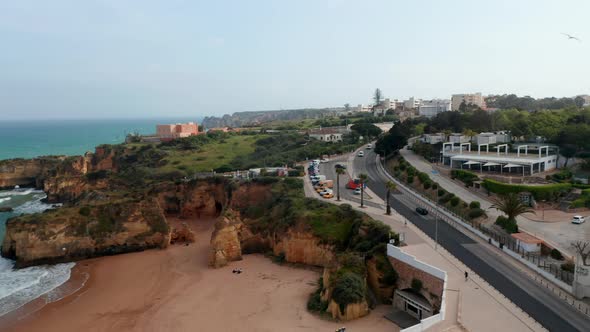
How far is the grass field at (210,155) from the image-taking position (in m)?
75.6

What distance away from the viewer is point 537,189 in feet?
140

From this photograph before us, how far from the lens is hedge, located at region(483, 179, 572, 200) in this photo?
1668 inches

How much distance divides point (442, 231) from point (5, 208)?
211 feet

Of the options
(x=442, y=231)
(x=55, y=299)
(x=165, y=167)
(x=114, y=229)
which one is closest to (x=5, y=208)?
Result: (x=165, y=167)

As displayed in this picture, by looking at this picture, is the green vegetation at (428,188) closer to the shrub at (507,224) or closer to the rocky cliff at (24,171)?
the shrub at (507,224)

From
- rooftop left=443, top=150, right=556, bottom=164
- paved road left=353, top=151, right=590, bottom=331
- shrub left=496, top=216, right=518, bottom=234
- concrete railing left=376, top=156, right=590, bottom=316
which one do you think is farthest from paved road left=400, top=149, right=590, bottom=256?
rooftop left=443, top=150, right=556, bottom=164

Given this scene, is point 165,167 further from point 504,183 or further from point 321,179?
point 504,183

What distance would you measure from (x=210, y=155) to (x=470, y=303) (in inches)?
2665

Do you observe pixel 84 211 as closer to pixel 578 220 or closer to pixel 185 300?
pixel 185 300

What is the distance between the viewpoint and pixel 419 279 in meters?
27.7

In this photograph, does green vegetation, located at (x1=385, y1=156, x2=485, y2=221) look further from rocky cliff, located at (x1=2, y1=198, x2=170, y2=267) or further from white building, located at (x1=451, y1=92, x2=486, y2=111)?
white building, located at (x1=451, y1=92, x2=486, y2=111)

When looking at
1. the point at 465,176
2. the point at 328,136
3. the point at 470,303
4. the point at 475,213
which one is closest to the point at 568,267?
the point at 470,303

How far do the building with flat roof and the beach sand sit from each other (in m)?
30.2

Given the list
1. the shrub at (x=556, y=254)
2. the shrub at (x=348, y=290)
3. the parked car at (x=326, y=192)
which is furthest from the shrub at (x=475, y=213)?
the shrub at (x=348, y=290)
